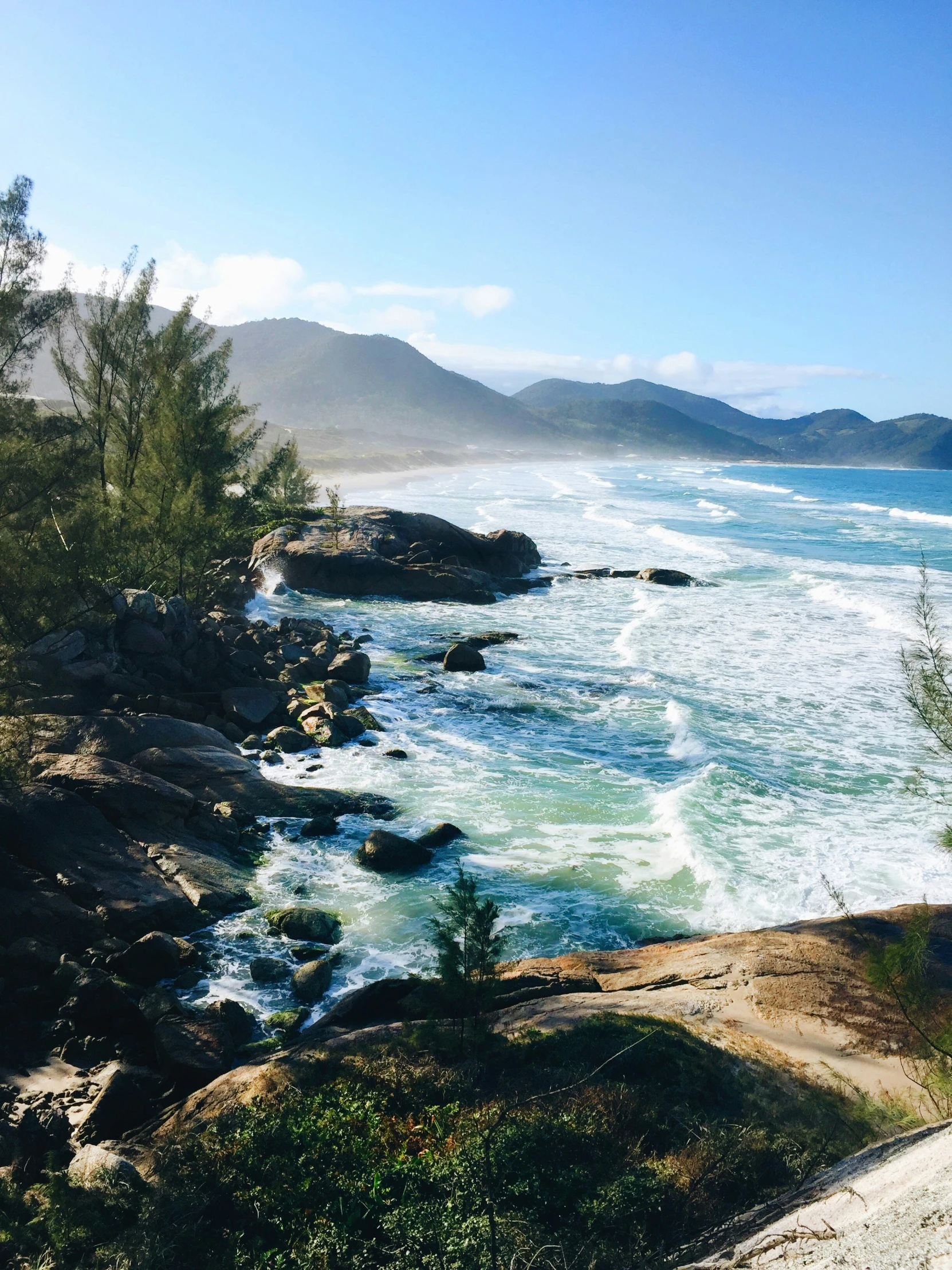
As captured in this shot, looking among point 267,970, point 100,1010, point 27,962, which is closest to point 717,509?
point 267,970

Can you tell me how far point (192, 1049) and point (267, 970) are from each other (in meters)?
2.29

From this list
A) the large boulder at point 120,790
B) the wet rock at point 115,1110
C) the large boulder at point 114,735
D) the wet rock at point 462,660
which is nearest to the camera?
the wet rock at point 115,1110

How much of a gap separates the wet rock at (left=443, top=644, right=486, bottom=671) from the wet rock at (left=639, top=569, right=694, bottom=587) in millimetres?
18281

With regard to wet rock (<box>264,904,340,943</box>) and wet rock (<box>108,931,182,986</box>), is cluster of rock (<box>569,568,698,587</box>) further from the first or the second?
wet rock (<box>108,931,182,986</box>)

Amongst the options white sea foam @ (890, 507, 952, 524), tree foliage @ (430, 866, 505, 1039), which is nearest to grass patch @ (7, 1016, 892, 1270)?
tree foliage @ (430, 866, 505, 1039)

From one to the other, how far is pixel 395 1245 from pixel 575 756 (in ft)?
45.9

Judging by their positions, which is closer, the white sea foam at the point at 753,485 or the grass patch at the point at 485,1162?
the grass patch at the point at 485,1162

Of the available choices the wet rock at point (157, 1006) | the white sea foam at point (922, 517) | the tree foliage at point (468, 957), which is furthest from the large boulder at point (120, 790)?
the white sea foam at point (922, 517)

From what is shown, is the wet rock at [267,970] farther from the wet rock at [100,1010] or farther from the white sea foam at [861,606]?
the white sea foam at [861,606]

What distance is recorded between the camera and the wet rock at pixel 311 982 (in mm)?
10430

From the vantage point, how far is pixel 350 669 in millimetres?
23953

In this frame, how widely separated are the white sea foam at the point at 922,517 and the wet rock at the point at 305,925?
8069 centimetres

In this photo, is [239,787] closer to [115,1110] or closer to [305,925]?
[305,925]

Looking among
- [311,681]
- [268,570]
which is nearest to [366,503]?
[268,570]
